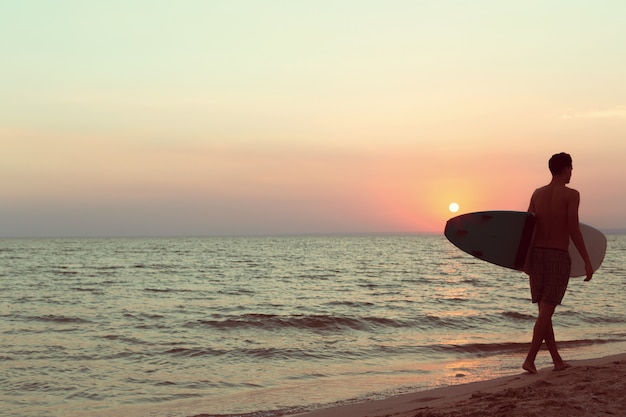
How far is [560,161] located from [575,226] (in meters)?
0.61

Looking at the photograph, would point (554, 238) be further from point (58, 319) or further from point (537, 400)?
point (58, 319)

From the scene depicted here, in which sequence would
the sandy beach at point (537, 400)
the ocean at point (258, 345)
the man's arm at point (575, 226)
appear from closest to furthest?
1. the sandy beach at point (537, 400)
2. the man's arm at point (575, 226)
3. the ocean at point (258, 345)

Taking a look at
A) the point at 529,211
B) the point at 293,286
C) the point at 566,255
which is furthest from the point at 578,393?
the point at 293,286

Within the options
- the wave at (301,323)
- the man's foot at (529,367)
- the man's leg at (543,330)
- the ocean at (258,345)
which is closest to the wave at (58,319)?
the ocean at (258,345)

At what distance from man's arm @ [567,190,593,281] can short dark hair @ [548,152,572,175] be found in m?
0.24

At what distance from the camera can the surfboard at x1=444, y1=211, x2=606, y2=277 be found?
6039 mm

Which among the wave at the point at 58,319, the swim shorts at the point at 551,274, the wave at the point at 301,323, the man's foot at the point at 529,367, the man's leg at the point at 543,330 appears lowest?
the wave at the point at 58,319

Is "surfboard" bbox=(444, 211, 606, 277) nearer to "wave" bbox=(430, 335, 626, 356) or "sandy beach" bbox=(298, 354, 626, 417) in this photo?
"sandy beach" bbox=(298, 354, 626, 417)

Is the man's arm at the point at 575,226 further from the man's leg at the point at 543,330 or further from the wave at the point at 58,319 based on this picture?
the wave at the point at 58,319

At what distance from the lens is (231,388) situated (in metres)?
7.72

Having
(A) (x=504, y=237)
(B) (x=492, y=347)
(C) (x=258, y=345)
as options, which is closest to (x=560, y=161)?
(A) (x=504, y=237)

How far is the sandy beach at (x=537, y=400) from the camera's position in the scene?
419 centimetres

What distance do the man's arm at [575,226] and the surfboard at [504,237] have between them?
14.7 inches

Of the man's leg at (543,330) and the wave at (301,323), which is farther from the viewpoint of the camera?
the wave at (301,323)
